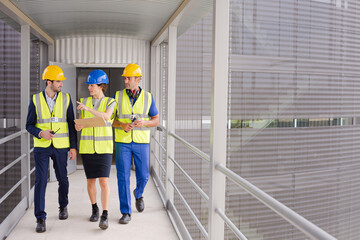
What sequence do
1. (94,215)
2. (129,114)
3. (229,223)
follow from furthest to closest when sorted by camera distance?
(94,215)
(129,114)
(229,223)

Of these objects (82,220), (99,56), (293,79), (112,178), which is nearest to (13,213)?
(82,220)

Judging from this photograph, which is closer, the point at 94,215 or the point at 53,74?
the point at 53,74

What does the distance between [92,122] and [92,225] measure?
1.07m

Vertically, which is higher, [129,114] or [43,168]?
[129,114]

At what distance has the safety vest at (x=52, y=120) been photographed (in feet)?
9.66

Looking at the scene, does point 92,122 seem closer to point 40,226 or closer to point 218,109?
point 40,226

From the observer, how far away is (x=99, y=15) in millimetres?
3893

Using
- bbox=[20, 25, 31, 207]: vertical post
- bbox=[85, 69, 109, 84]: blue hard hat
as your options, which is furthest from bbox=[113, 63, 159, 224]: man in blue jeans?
bbox=[20, 25, 31, 207]: vertical post

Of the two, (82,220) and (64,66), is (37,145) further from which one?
(64,66)

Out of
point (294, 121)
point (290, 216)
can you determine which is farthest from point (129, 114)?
point (294, 121)

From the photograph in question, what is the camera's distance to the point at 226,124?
76.9 inches

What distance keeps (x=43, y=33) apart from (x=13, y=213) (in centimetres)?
256

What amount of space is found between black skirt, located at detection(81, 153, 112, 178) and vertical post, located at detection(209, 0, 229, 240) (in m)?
1.35

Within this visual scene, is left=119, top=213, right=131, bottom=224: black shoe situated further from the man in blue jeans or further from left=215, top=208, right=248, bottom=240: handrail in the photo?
left=215, top=208, right=248, bottom=240: handrail
